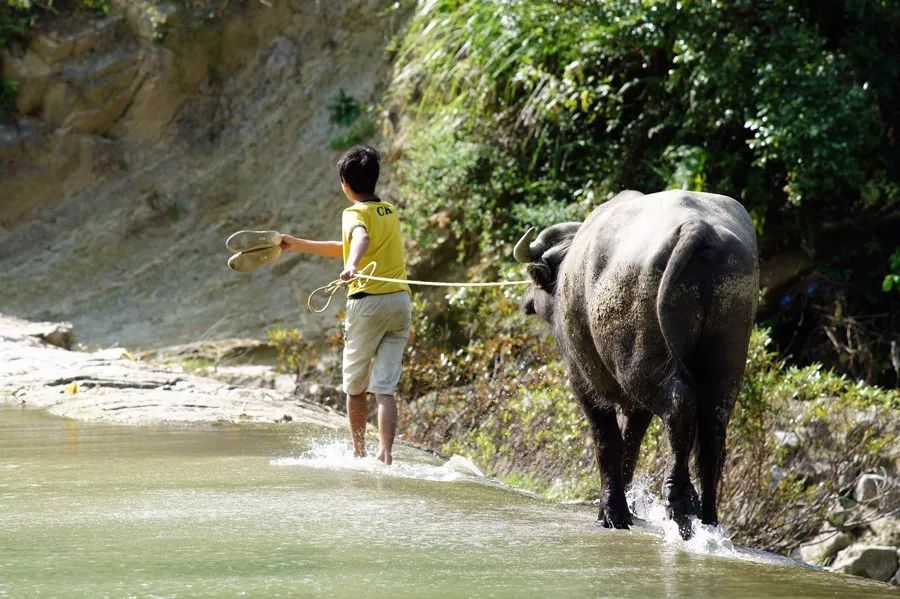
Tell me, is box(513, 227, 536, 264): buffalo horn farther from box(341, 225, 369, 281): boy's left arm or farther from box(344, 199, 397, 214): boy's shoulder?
box(344, 199, 397, 214): boy's shoulder

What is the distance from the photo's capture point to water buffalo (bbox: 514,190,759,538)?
4.89 metres

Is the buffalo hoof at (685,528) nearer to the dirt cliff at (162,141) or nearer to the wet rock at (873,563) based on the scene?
the wet rock at (873,563)

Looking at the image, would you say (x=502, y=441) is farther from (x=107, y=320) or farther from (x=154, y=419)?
(x=107, y=320)

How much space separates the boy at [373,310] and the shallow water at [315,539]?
323 millimetres

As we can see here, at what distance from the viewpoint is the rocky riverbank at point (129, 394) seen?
29.2 feet

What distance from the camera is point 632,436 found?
6098 mm

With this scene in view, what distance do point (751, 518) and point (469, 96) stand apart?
6454 millimetres

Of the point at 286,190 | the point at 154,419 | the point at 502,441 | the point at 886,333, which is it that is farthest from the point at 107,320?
the point at 886,333

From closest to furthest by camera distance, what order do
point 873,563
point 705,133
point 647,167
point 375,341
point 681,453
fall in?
point 681,453 → point 375,341 → point 873,563 → point 705,133 → point 647,167

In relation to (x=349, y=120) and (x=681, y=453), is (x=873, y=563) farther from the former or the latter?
(x=349, y=120)

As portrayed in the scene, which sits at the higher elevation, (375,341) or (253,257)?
(253,257)

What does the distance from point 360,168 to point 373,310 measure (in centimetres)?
82

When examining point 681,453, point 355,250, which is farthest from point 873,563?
point 355,250

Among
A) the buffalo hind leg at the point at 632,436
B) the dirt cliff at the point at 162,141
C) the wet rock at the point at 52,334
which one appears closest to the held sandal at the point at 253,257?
the buffalo hind leg at the point at 632,436
